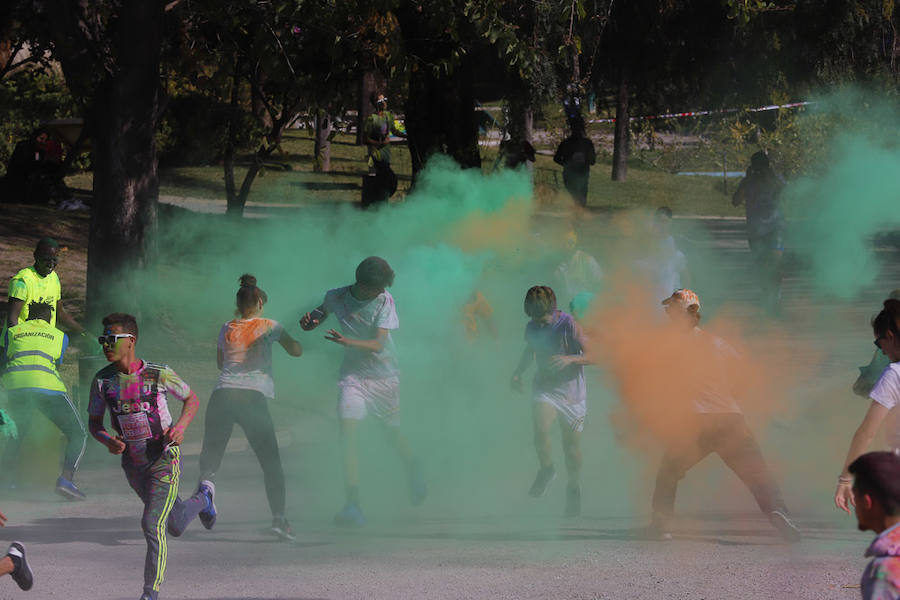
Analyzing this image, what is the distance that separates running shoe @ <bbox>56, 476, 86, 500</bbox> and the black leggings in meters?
1.57

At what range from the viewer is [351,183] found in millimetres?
28031

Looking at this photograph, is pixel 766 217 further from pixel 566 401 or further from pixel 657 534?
pixel 657 534

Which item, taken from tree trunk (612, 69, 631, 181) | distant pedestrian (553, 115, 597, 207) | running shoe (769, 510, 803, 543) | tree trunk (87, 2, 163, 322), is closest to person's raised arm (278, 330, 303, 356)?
running shoe (769, 510, 803, 543)

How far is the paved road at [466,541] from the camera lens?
6.32 metres

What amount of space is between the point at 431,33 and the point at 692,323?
804 cm

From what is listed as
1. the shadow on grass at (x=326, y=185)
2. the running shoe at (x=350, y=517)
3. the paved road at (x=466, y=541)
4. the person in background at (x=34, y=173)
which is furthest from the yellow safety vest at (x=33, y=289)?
the shadow on grass at (x=326, y=185)

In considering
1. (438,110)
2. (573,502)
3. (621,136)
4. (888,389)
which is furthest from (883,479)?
(621,136)

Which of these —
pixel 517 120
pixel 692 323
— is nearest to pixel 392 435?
pixel 692 323

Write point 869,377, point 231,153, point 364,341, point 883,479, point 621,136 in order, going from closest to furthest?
1. point 883,479
2. point 869,377
3. point 364,341
4. point 231,153
5. point 621,136

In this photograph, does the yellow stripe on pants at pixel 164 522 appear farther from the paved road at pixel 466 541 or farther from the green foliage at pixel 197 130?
the green foliage at pixel 197 130

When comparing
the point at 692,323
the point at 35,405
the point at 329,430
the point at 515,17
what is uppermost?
the point at 515,17

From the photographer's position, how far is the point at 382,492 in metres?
8.75

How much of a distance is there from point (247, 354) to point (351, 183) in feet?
68.5

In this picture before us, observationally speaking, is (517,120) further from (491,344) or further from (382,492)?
(382,492)
